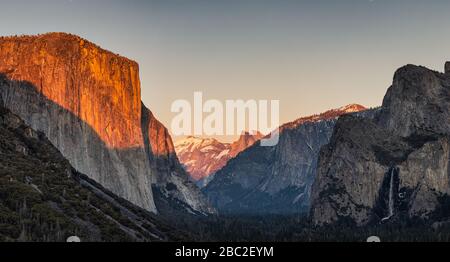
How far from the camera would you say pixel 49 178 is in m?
172

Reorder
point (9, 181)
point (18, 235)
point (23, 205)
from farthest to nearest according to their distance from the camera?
1. point (9, 181)
2. point (23, 205)
3. point (18, 235)

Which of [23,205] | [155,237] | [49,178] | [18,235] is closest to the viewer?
[18,235]

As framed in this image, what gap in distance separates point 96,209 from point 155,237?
77.2ft
